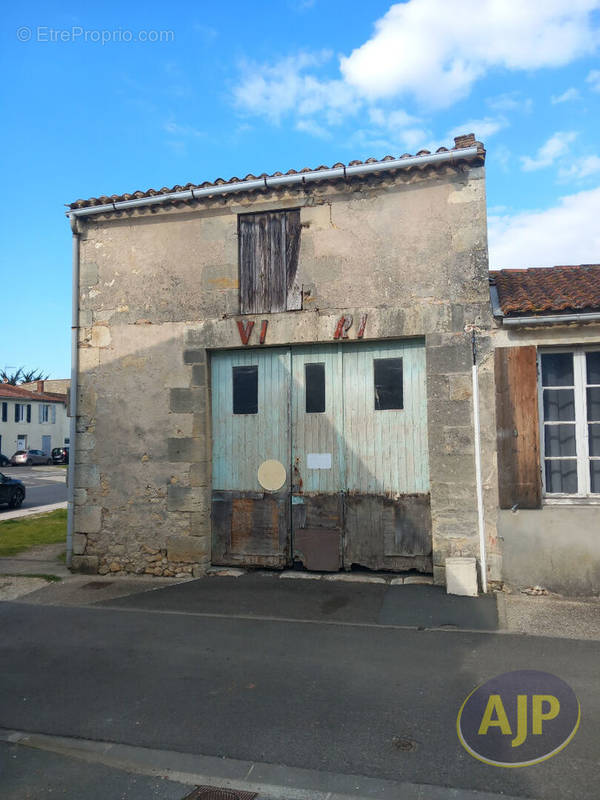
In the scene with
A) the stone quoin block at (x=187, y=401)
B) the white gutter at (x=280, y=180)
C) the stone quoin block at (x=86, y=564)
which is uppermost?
the white gutter at (x=280, y=180)

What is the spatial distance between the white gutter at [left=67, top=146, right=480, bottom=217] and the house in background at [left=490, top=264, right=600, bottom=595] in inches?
77.2

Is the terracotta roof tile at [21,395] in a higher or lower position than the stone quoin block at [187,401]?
higher

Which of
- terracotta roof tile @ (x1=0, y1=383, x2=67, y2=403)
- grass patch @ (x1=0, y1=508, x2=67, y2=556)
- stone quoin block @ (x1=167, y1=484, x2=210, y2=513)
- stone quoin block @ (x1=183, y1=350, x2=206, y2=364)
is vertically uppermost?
terracotta roof tile @ (x1=0, y1=383, x2=67, y2=403)

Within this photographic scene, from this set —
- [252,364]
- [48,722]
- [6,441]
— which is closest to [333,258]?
[252,364]

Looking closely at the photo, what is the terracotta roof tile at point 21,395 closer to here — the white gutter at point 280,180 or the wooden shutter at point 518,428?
the white gutter at point 280,180

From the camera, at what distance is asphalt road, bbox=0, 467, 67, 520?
1870 cm

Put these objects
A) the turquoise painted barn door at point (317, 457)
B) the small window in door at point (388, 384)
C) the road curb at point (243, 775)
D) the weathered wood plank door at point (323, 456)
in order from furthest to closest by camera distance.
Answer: the turquoise painted barn door at point (317, 457) → the small window in door at point (388, 384) → the weathered wood plank door at point (323, 456) → the road curb at point (243, 775)

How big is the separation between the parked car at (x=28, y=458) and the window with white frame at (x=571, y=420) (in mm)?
36256

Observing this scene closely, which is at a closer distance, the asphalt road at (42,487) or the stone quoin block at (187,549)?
the stone quoin block at (187,549)

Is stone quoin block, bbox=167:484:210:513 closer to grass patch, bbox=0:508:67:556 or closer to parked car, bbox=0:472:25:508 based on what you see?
grass patch, bbox=0:508:67:556

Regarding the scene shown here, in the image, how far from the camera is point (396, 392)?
7480 millimetres

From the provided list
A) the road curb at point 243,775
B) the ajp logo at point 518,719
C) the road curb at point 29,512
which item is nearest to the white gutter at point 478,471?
the ajp logo at point 518,719

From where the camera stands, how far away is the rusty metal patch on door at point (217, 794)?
3121 millimetres

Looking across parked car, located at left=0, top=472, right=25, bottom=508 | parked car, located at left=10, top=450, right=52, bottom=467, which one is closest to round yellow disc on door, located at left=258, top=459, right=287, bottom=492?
parked car, located at left=0, top=472, right=25, bottom=508
